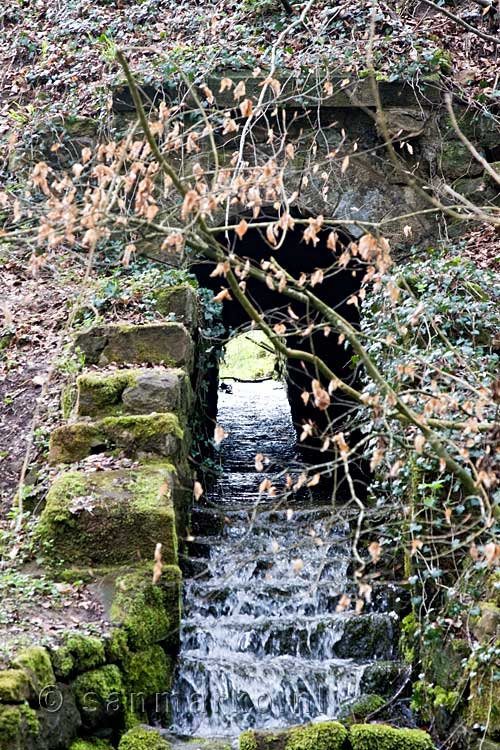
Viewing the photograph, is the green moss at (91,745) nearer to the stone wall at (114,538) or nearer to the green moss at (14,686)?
the stone wall at (114,538)

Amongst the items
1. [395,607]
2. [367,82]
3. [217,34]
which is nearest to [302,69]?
[367,82]

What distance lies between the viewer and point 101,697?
16.1ft

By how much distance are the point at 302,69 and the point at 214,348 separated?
10.4ft

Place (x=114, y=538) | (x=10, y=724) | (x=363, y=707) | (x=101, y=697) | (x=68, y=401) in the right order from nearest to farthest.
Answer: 1. (x=10, y=724)
2. (x=101, y=697)
3. (x=363, y=707)
4. (x=114, y=538)
5. (x=68, y=401)

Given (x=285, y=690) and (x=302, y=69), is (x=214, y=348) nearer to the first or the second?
(x=302, y=69)

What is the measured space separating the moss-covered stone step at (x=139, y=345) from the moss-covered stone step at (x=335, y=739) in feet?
11.4

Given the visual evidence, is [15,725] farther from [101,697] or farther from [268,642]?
[268,642]

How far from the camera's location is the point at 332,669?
18.9 ft

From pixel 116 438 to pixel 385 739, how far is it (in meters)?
2.89

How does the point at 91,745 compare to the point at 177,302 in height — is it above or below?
below

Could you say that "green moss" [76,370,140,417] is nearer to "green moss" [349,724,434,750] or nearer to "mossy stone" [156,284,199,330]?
"mossy stone" [156,284,199,330]

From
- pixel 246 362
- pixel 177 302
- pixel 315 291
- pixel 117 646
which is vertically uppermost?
pixel 315 291

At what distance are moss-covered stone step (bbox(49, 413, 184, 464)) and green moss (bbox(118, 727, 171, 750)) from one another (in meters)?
2.07

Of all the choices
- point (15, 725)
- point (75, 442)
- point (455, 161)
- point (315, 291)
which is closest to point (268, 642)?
point (75, 442)
